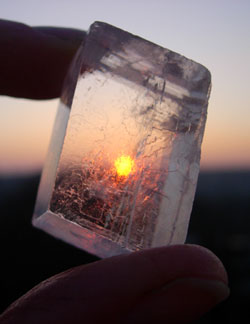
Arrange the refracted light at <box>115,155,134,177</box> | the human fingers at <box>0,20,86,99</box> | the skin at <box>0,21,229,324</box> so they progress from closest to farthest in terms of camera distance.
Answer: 1. the skin at <box>0,21,229,324</box>
2. the refracted light at <box>115,155,134,177</box>
3. the human fingers at <box>0,20,86,99</box>

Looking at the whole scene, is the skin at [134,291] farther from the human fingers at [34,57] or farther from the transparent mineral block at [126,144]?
the human fingers at [34,57]

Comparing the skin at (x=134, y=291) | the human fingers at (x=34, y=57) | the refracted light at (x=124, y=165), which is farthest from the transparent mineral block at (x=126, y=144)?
the human fingers at (x=34, y=57)

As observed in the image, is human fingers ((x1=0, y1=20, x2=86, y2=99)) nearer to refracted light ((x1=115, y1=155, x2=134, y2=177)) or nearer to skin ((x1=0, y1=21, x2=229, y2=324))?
refracted light ((x1=115, y1=155, x2=134, y2=177))

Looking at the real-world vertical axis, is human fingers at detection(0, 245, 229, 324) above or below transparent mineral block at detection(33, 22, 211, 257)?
below

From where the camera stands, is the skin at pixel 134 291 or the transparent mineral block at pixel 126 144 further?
the transparent mineral block at pixel 126 144

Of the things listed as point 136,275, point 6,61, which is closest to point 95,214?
point 136,275

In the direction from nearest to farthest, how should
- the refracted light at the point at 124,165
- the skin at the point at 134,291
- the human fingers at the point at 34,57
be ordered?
the skin at the point at 134,291
the refracted light at the point at 124,165
the human fingers at the point at 34,57

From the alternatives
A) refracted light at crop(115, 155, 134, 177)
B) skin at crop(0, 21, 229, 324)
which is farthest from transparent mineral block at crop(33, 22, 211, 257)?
skin at crop(0, 21, 229, 324)

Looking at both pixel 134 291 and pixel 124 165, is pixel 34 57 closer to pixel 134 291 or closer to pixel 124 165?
pixel 124 165

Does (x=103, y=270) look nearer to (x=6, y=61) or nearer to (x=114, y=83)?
(x=114, y=83)
